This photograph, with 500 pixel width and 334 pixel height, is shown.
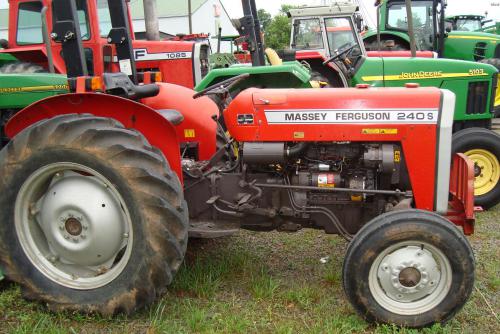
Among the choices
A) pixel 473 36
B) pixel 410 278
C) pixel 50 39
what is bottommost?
pixel 410 278

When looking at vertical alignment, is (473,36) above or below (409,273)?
above

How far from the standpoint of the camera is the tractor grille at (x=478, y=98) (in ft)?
18.4

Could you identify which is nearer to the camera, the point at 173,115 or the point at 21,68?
the point at 173,115

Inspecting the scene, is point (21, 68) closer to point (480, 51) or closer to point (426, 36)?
point (426, 36)

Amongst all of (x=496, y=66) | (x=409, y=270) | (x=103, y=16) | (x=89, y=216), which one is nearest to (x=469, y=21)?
(x=496, y=66)

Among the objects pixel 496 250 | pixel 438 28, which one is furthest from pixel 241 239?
pixel 438 28

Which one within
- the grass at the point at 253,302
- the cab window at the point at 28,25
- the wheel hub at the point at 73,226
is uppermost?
the cab window at the point at 28,25

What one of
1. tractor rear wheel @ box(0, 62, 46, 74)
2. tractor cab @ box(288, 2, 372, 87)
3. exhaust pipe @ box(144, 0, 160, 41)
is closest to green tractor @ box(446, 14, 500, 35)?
tractor cab @ box(288, 2, 372, 87)

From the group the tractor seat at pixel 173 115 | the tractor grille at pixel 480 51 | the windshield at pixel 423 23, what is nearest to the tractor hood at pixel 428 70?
the tractor seat at pixel 173 115

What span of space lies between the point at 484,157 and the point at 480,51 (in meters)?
6.73

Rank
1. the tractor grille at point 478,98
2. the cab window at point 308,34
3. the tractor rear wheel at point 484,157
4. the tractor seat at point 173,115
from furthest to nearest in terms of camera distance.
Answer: the cab window at point 308,34
the tractor grille at point 478,98
the tractor rear wheel at point 484,157
the tractor seat at point 173,115

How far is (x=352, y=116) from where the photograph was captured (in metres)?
2.83

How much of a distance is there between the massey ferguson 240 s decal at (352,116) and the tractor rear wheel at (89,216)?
2.40 ft

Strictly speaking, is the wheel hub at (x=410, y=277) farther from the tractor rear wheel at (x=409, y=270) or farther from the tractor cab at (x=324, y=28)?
the tractor cab at (x=324, y=28)
